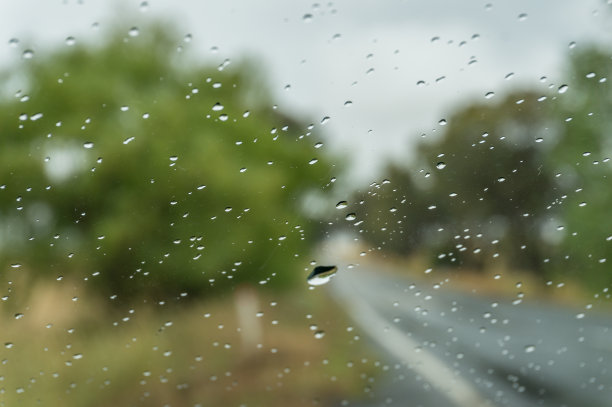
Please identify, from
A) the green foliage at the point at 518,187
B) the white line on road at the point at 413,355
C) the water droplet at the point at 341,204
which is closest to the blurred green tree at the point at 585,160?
the green foliage at the point at 518,187

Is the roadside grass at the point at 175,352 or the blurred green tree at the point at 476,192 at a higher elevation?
the blurred green tree at the point at 476,192

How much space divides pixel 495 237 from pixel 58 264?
229 centimetres

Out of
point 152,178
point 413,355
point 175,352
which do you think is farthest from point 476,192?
point 175,352

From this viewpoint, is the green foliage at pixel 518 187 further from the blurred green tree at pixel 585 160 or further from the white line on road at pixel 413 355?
the white line on road at pixel 413 355

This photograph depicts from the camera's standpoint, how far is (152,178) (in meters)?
4.18

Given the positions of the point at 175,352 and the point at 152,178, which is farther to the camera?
the point at 175,352

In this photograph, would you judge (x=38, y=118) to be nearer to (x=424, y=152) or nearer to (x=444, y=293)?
(x=424, y=152)

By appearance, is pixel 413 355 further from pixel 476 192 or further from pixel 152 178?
pixel 152 178

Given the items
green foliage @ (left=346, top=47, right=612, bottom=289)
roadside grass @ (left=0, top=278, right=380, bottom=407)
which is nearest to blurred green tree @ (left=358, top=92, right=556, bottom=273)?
green foliage @ (left=346, top=47, right=612, bottom=289)

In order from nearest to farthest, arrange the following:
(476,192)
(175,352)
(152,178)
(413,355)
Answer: (152,178) < (476,192) < (175,352) < (413,355)

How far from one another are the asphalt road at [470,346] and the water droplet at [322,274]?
6 cm

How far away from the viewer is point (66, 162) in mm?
4156

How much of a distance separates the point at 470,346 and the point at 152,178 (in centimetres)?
274

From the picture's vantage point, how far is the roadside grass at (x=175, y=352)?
3.93 metres
